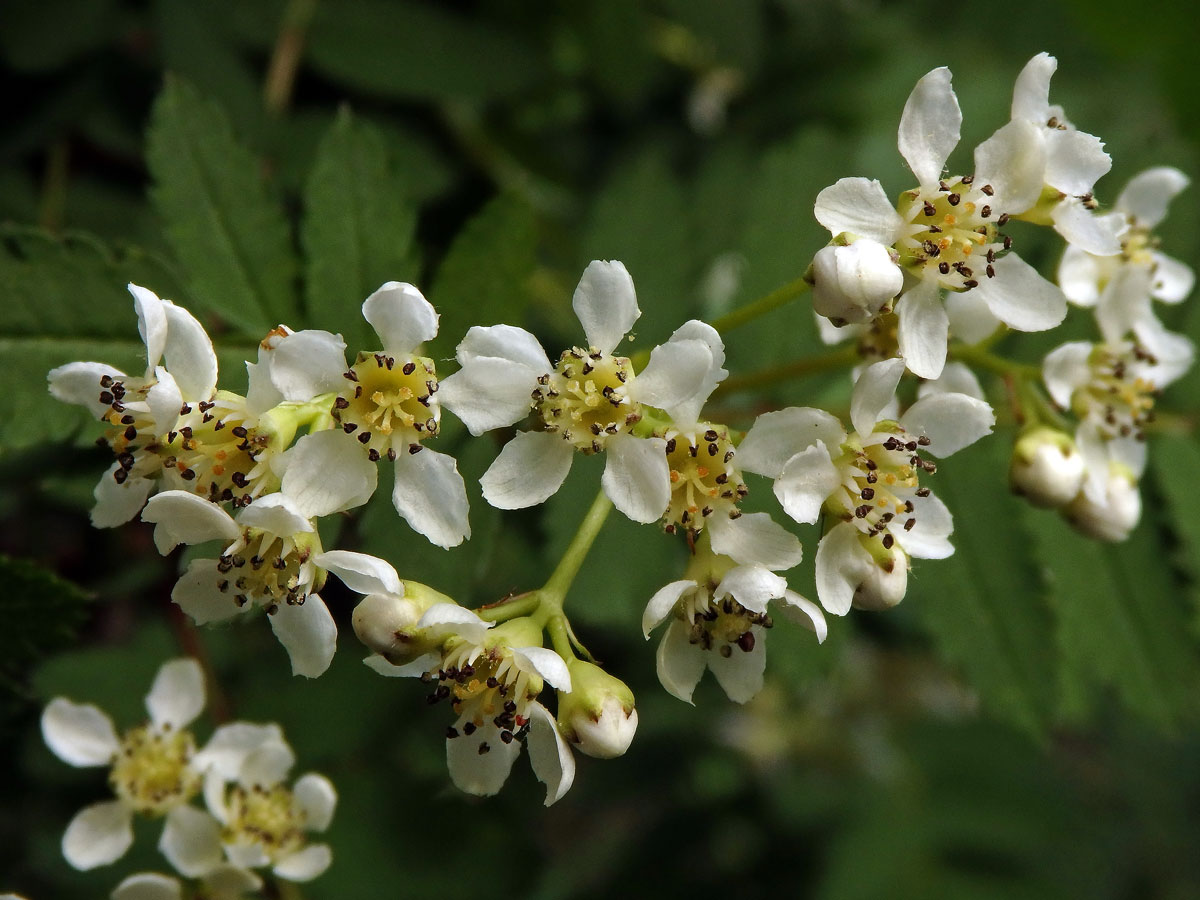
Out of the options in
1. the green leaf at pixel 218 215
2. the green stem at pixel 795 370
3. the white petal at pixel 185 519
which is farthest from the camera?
the green stem at pixel 795 370

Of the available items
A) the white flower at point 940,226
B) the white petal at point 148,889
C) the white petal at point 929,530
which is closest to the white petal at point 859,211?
the white flower at point 940,226

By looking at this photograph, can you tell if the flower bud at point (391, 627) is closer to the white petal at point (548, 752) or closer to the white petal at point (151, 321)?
the white petal at point (548, 752)

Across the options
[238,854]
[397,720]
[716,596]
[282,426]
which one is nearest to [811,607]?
[716,596]

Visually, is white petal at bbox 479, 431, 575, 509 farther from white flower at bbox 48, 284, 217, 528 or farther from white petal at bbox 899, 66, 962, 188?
white petal at bbox 899, 66, 962, 188

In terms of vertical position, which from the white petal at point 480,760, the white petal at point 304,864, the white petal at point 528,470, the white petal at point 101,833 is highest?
the white petal at point 528,470

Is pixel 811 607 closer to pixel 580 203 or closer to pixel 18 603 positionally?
pixel 18 603

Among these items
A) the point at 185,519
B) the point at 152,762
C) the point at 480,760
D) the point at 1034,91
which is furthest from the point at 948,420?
the point at 152,762

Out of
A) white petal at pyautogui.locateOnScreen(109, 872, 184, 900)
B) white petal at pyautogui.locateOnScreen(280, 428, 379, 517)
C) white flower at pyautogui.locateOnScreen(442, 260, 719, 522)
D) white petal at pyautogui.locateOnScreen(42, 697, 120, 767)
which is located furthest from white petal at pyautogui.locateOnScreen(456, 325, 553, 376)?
white petal at pyautogui.locateOnScreen(42, 697, 120, 767)
